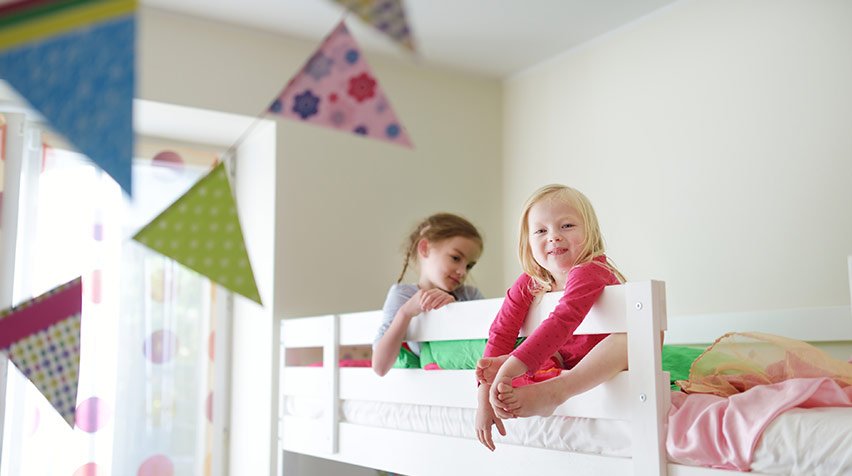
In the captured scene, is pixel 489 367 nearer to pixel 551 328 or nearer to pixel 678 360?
pixel 551 328

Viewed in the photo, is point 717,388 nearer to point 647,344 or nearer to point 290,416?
point 647,344

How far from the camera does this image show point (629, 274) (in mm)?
2828

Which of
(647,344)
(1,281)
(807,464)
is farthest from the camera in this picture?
(1,281)

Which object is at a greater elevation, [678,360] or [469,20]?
[469,20]

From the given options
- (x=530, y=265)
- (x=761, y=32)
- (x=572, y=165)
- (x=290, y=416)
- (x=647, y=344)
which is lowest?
(x=290, y=416)

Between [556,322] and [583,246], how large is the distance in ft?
0.79

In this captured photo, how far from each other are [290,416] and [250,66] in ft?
3.87

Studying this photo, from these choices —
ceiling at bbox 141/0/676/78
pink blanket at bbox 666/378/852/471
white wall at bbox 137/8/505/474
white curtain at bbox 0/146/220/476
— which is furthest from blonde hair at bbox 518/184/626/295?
white curtain at bbox 0/146/220/476

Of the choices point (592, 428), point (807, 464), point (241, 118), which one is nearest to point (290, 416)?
point (241, 118)

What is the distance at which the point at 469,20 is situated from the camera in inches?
111

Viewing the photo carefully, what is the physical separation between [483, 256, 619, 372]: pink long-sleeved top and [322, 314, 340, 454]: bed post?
0.73 m

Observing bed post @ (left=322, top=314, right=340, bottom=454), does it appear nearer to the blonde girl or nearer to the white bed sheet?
the white bed sheet

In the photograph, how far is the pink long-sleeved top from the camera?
1.43 meters

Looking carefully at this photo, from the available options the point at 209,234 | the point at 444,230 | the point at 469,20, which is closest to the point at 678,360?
the point at 444,230
